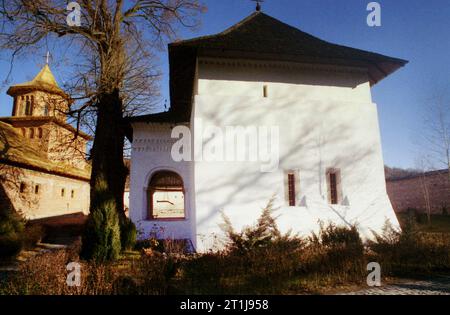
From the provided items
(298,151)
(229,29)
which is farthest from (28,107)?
(298,151)

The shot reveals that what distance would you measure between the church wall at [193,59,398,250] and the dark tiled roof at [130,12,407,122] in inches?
24.9

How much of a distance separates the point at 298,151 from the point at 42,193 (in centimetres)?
1684

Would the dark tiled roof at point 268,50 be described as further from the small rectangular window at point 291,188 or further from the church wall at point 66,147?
the church wall at point 66,147

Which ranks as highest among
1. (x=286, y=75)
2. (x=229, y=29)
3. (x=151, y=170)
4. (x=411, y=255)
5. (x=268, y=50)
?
(x=229, y=29)

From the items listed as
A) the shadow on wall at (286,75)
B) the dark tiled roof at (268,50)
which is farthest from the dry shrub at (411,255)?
the dark tiled roof at (268,50)

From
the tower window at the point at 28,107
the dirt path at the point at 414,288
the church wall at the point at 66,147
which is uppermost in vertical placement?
the tower window at the point at 28,107

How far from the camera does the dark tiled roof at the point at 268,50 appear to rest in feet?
27.9

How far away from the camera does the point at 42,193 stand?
17.6 meters

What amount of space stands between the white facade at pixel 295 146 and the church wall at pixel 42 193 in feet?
32.2

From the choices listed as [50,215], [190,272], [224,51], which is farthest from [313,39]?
[50,215]

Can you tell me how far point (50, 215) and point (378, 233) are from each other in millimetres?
19892

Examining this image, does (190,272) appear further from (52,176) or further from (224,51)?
(52,176)

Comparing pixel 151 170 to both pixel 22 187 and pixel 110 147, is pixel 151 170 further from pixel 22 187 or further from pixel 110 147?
pixel 22 187

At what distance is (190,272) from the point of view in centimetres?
575
